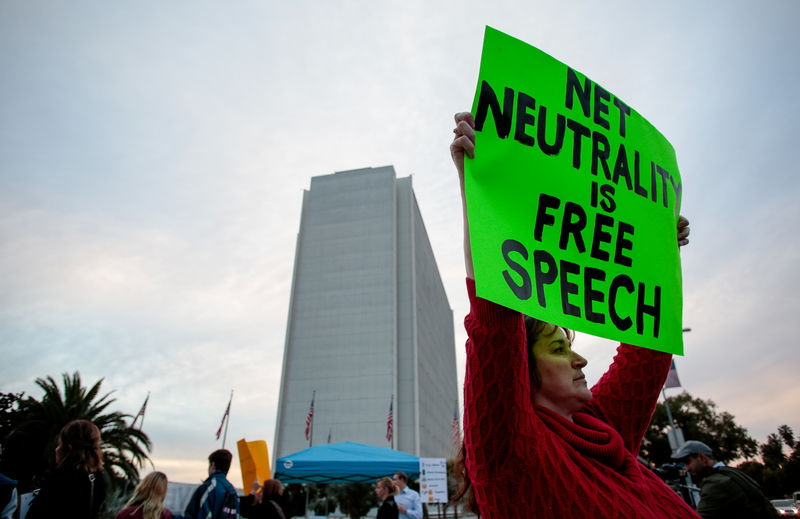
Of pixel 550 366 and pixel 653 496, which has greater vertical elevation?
pixel 550 366

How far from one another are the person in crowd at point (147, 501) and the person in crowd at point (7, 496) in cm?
71

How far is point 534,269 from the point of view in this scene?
127 cm

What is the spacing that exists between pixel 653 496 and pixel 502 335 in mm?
706

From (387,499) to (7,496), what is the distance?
4143 mm

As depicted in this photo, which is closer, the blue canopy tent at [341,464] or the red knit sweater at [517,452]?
the red knit sweater at [517,452]

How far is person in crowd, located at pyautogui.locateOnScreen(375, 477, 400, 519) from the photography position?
5887 millimetres

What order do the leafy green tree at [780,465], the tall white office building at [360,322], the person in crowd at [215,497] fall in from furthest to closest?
the tall white office building at [360,322]
the leafy green tree at [780,465]
the person in crowd at [215,497]

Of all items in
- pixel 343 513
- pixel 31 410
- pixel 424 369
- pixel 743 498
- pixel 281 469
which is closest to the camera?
pixel 743 498

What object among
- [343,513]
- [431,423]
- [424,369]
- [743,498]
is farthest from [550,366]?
[431,423]

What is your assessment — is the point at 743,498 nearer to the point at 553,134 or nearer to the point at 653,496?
the point at 653,496

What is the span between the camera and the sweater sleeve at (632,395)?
163 centimetres

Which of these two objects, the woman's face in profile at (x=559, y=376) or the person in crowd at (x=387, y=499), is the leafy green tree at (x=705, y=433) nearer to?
the person in crowd at (x=387, y=499)

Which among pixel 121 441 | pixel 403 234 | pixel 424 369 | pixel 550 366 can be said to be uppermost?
pixel 403 234

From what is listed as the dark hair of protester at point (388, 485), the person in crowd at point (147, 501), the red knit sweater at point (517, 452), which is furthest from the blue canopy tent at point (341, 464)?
the red knit sweater at point (517, 452)
